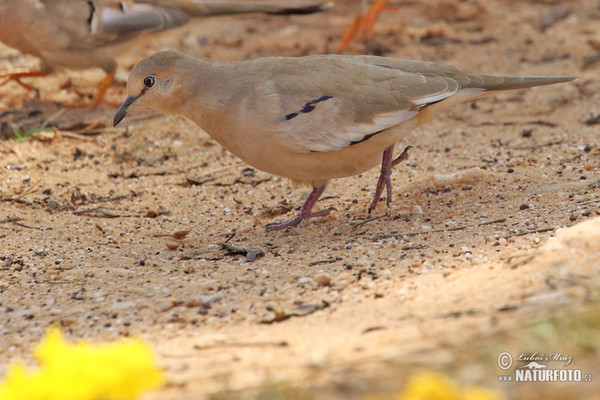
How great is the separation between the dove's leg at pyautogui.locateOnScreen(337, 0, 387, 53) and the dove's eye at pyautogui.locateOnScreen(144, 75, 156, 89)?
11.3 ft

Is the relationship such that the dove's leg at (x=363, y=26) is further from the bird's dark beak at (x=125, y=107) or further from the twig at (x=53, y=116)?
the bird's dark beak at (x=125, y=107)

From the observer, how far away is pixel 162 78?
4.27 metres

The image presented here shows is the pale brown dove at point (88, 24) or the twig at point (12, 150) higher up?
the pale brown dove at point (88, 24)

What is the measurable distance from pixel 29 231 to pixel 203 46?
398 centimetres

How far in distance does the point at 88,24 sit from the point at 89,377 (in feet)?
16.8

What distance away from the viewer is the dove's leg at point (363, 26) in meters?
7.45

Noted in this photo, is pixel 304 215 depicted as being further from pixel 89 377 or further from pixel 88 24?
pixel 88 24

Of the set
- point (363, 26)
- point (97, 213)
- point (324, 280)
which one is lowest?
point (324, 280)

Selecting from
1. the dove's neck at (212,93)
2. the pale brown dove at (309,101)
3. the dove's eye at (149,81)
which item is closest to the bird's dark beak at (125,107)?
the pale brown dove at (309,101)

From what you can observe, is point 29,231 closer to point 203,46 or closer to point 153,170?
point 153,170

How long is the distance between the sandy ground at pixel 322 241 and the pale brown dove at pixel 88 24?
491 mm

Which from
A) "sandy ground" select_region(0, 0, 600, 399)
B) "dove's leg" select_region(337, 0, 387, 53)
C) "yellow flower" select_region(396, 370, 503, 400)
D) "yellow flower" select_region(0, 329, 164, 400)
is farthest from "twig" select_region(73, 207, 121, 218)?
"dove's leg" select_region(337, 0, 387, 53)

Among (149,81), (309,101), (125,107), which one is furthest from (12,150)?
(309,101)

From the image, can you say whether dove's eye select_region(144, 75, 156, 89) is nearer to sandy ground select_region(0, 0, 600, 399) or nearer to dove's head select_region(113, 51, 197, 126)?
dove's head select_region(113, 51, 197, 126)
